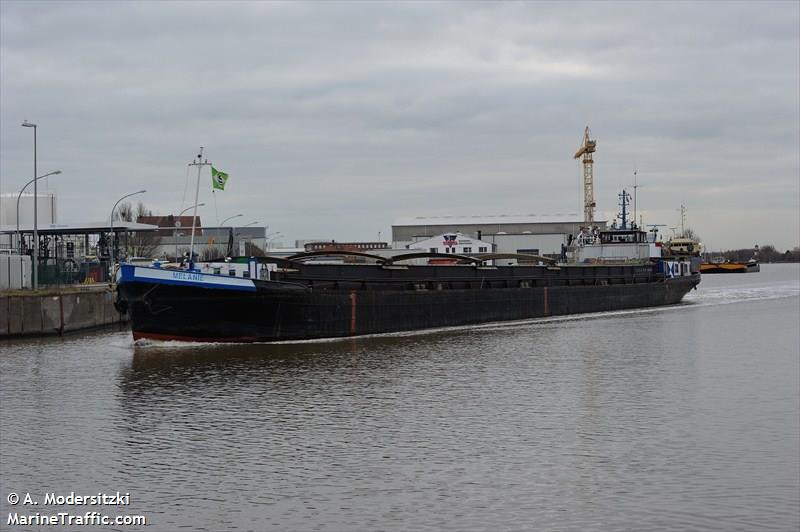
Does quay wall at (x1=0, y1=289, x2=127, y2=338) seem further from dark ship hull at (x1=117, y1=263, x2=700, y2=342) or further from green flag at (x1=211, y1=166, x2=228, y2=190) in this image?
green flag at (x1=211, y1=166, x2=228, y2=190)

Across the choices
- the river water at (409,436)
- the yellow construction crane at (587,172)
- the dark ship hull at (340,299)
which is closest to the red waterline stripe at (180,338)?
the dark ship hull at (340,299)

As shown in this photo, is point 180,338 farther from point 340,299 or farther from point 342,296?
point 342,296

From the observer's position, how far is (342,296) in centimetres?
3684

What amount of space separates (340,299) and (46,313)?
13523mm

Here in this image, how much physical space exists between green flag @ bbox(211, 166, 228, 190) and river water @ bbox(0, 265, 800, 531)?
6292mm

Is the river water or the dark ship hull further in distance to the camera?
the dark ship hull

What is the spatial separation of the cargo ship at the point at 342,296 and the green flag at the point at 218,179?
3.12 meters

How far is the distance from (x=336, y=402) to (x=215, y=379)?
5283mm

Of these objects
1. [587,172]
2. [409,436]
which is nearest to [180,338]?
[409,436]

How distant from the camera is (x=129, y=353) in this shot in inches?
1256

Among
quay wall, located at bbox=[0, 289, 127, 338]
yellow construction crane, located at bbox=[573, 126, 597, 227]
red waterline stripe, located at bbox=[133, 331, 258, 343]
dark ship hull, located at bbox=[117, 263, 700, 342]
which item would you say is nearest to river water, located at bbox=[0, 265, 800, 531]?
red waterline stripe, located at bbox=[133, 331, 258, 343]

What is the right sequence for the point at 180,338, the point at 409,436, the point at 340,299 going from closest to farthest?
the point at 409,436 → the point at 180,338 → the point at 340,299

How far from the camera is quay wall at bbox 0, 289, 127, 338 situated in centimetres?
3766

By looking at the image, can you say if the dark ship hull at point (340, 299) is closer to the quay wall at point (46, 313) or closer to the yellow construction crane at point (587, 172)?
the quay wall at point (46, 313)
